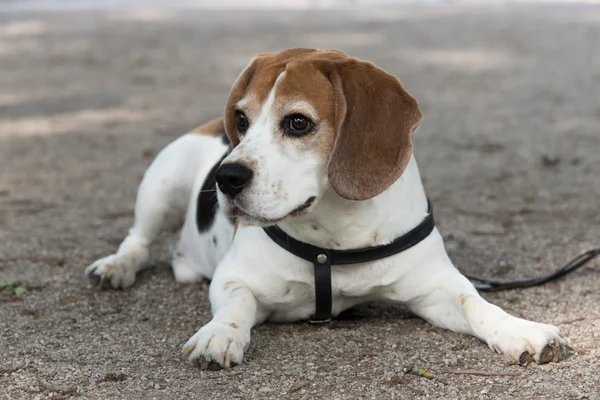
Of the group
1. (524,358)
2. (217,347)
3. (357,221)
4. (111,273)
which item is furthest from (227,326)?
(111,273)

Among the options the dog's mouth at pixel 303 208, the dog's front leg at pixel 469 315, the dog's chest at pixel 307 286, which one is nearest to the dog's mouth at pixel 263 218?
the dog's mouth at pixel 303 208

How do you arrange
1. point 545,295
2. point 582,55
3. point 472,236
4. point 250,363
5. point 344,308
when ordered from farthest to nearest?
point 582,55 < point 472,236 < point 545,295 < point 344,308 < point 250,363

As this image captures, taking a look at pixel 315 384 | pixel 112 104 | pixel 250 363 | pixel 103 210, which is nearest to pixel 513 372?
pixel 315 384

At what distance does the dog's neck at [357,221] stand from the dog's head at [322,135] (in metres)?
0.16

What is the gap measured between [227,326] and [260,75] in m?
1.05

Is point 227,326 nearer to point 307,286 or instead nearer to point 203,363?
point 203,363

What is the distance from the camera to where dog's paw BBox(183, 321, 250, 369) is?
Result: 3.45 meters

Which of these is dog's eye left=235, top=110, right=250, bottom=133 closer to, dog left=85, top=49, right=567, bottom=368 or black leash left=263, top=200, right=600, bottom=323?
dog left=85, top=49, right=567, bottom=368

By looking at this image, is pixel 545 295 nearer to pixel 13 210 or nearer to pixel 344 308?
pixel 344 308

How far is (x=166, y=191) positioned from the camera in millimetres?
5121

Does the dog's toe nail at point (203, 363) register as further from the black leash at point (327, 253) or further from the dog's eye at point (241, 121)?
the dog's eye at point (241, 121)

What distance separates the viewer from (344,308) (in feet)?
13.4

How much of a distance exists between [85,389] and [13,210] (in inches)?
126

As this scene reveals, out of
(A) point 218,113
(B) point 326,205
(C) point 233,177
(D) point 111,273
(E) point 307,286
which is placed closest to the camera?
(C) point 233,177
